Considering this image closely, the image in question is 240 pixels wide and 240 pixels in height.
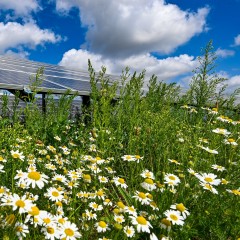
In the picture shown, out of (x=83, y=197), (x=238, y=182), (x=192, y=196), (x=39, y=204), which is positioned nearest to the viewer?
(x=39, y=204)

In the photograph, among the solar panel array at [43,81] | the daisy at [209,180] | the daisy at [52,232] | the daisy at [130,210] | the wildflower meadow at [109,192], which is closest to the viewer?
the daisy at [52,232]

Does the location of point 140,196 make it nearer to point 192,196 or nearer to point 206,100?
point 192,196

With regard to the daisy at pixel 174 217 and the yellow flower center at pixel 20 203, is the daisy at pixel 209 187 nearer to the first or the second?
the daisy at pixel 174 217

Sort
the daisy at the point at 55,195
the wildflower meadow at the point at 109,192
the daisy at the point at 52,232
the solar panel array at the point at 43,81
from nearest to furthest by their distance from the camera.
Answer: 1. the daisy at the point at 52,232
2. the wildflower meadow at the point at 109,192
3. the daisy at the point at 55,195
4. the solar panel array at the point at 43,81

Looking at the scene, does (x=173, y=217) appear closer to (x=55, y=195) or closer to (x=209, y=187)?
(x=209, y=187)

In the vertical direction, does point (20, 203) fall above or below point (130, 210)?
above

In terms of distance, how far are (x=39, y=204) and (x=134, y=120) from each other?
182 cm

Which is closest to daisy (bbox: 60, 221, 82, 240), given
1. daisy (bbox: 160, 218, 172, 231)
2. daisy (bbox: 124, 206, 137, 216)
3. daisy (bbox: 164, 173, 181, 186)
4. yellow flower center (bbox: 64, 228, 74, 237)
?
yellow flower center (bbox: 64, 228, 74, 237)

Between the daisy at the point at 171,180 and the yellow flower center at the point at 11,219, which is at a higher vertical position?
the yellow flower center at the point at 11,219

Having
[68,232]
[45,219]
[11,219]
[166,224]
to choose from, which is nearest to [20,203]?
[11,219]

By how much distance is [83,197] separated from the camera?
2166 millimetres

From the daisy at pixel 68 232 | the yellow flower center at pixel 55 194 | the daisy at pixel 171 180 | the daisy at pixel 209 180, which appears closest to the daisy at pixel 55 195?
the yellow flower center at pixel 55 194

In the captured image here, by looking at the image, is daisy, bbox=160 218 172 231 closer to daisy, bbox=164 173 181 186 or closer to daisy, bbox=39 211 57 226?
daisy, bbox=164 173 181 186

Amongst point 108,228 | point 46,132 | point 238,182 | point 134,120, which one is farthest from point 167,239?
point 46,132
